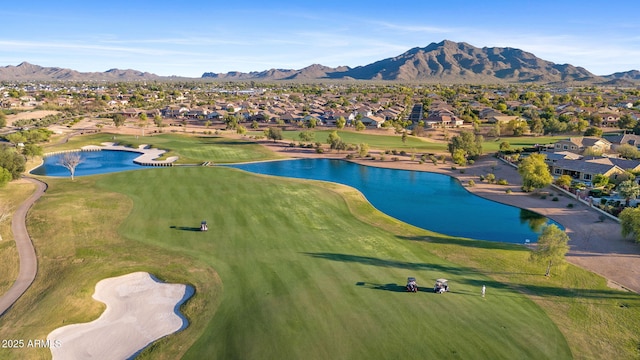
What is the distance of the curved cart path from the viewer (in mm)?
34688

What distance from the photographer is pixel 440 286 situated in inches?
1416

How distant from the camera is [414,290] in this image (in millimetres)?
35812

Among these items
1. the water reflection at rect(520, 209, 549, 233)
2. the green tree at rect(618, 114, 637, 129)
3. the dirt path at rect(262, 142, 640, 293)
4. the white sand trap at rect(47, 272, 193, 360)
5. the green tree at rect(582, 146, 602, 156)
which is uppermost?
the green tree at rect(618, 114, 637, 129)

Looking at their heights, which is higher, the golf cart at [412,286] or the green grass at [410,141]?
the green grass at [410,141]

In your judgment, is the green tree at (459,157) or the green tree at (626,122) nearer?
the green tree at (459,157)

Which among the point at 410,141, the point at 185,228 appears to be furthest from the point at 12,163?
the point at 410,141

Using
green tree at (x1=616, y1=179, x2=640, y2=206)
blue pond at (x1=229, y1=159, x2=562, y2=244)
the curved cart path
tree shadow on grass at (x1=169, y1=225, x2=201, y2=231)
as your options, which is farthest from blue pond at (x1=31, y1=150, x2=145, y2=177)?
green tree at (x1=616, y1=179, x2=640, y2=206)

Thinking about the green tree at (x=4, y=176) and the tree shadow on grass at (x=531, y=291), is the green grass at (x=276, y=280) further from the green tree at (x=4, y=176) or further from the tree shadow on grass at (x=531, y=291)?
the green tree at (x=4, y=176)

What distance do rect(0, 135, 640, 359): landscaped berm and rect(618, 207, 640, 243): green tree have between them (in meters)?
11.2

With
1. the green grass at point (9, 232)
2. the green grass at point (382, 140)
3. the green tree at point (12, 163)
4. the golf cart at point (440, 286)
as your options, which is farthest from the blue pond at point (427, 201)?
the green grass at point (9, 232)

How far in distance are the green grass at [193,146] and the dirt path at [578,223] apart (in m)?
33.5

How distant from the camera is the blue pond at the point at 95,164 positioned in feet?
282

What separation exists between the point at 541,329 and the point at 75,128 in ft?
518

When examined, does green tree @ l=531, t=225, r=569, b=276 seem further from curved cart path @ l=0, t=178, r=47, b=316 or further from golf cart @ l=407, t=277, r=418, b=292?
curved cart path @ l=0, t=178, r=47, b=316
